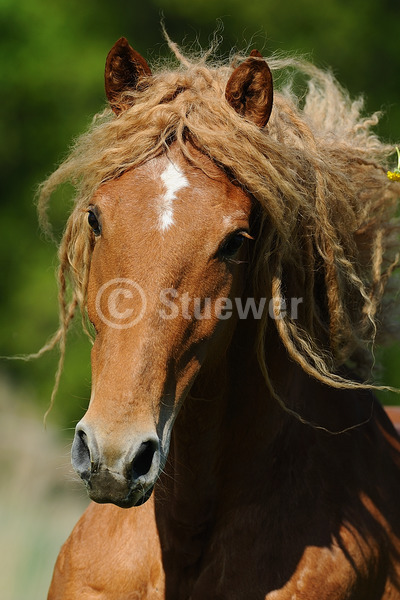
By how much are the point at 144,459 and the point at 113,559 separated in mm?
757

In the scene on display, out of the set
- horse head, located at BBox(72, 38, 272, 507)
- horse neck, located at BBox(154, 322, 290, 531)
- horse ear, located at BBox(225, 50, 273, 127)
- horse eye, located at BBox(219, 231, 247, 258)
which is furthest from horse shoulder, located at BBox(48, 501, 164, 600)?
horse ear, located at BBox(225, 50, 273, 127)

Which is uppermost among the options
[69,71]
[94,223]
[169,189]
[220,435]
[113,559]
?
[69,71]

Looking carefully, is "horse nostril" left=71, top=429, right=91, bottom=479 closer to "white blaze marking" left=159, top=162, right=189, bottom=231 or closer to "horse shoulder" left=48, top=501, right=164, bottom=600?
"white blaze marking" left=159, top=162, right=189, bottom=231

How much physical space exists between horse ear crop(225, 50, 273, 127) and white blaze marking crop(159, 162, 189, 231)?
35 cm

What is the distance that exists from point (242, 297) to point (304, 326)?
0.30 metres

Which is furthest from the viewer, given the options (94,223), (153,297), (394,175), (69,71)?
(69,71)

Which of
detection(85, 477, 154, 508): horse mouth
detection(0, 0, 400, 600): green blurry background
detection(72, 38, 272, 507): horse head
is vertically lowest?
detection(85, 477, 154, 508): horse mouth

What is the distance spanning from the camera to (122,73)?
267 centimetres

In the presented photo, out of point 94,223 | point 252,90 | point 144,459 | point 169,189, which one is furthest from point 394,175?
point 144,459

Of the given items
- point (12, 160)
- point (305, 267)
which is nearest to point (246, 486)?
point (305, 267)

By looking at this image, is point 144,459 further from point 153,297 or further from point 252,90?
point 252,90

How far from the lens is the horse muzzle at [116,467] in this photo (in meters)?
1.95

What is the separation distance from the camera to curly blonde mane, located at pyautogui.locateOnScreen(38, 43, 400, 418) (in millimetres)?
2434

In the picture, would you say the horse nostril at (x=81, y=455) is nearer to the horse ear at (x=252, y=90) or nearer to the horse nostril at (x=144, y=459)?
the horse nostril at (x=144, y=459)
